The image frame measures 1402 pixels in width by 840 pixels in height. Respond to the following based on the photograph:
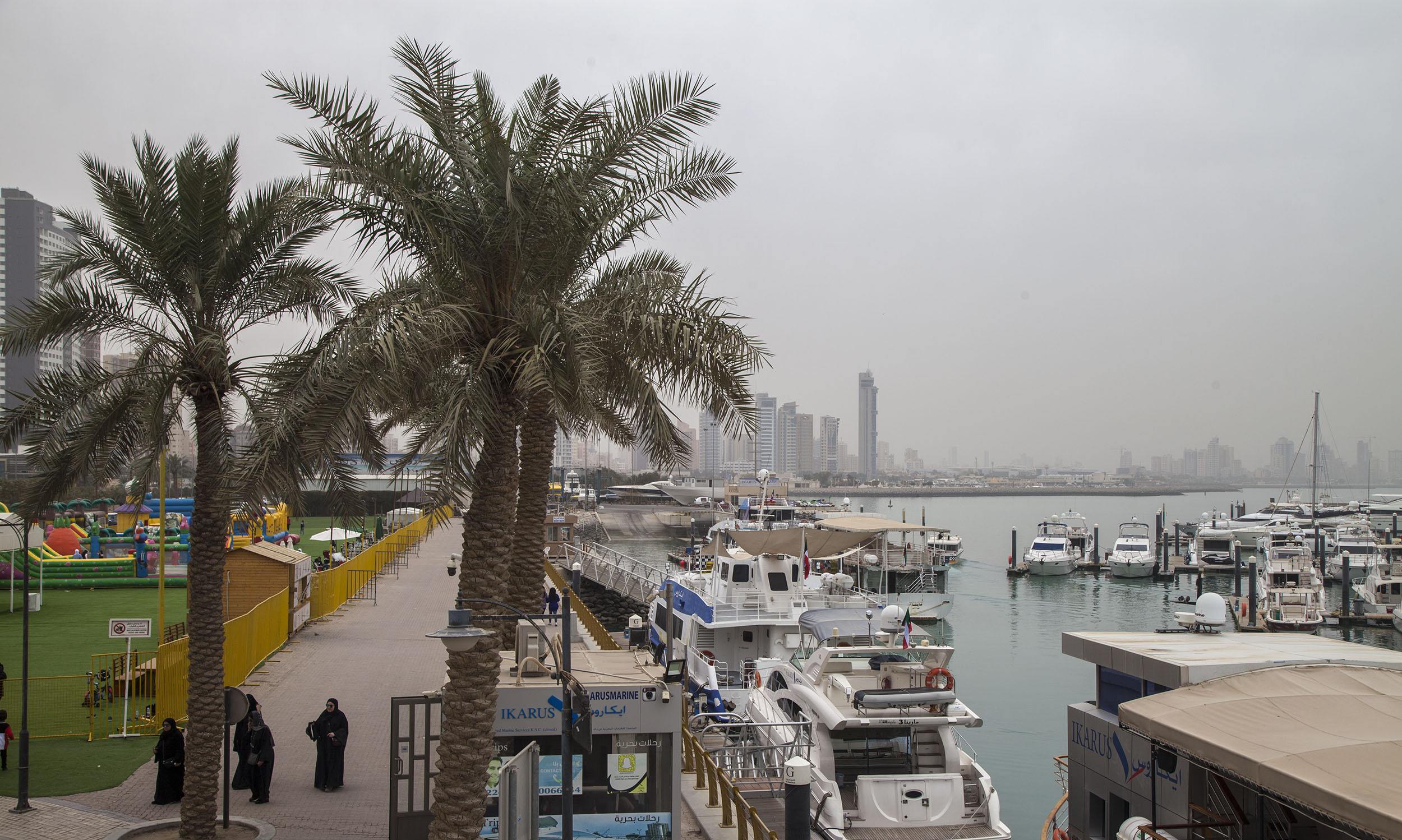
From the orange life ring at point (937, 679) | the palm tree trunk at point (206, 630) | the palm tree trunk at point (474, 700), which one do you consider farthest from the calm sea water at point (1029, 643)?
the palm tree trunk at point (206, 630)

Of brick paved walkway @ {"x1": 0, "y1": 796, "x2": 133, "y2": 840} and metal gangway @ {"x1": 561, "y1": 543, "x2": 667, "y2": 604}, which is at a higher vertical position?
brick paved walkway @ {"x1": 0, "y1": 796, "x2": 133, "y2": 840}

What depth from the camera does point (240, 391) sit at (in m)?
10.8

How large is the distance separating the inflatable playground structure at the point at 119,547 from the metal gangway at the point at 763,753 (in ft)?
47.3

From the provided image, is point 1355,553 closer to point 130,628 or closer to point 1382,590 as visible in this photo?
point 1382,590

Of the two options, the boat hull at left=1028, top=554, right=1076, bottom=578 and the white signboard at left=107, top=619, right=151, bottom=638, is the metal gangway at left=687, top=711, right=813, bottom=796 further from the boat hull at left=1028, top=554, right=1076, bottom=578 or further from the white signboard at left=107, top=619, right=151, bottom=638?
the boat hull at left=1028, top=554, right=1076, bottom=578

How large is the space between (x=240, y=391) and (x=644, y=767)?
5.79 metres

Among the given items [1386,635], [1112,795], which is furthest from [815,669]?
[1386,635]

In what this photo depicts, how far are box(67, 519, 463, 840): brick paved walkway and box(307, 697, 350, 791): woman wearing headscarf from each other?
16 cm

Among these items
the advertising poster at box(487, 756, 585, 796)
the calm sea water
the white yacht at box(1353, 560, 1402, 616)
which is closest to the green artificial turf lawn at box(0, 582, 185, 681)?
the advertising poster at box(487, 756, 585, 796)

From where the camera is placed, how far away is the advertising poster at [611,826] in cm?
930

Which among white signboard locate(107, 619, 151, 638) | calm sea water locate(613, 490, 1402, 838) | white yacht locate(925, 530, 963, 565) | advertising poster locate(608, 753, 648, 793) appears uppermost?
white signboard locate(107, 619, 151, 638)

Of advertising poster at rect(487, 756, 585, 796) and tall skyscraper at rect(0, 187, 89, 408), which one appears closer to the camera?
advertising poster at rect(487, 756, 585, 796)

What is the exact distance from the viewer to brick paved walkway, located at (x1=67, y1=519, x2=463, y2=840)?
11875mm

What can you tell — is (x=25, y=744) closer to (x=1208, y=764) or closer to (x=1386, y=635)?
(x=1208, y=764)
